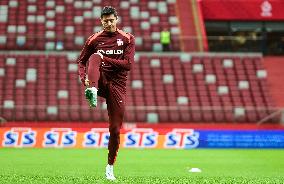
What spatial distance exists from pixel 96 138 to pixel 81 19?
1027cm

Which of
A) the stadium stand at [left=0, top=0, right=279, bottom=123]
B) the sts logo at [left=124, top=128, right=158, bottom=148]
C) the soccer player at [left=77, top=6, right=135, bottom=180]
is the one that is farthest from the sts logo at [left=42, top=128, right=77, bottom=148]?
the soccer player at [left=77, top=6, right=135, bottom=180]

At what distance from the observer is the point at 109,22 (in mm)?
8391

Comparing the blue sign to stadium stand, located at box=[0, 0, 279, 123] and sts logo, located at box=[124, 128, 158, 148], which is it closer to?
sts logo, located at box=[124, 128, 158, 148]

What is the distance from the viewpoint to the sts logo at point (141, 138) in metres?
21.5

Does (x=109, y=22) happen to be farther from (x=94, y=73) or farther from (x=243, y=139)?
(x=243, y=139)

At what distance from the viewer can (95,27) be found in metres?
30.1

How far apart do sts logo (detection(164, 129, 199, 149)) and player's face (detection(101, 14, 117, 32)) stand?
13.5m

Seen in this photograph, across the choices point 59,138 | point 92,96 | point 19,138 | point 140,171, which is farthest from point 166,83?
point 92,96

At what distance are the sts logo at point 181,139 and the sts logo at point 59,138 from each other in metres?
3.06

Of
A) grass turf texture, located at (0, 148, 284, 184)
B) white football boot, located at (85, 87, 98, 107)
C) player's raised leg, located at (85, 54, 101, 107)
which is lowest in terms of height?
grass turf texture, located at (0, 148, 284, 184)

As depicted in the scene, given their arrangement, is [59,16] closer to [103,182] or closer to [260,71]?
[260,71]

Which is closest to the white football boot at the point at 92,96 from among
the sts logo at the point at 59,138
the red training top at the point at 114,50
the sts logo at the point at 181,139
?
the red training top at the point at 114,50

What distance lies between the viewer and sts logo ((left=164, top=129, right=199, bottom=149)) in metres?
21.8

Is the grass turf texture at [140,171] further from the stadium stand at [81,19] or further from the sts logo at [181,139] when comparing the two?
the stadium stand at [81,19]
